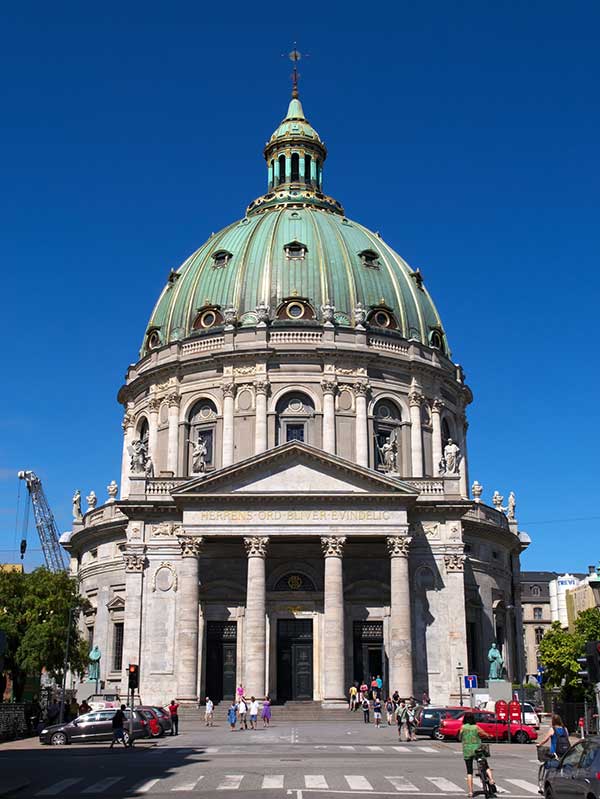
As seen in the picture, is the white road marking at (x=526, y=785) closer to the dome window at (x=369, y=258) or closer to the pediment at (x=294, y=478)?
the pediment at (x=294, y=478)

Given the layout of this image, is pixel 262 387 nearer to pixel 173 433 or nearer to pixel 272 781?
pixel 173 433

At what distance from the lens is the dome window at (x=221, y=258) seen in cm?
6881

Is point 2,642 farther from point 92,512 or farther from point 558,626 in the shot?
point 558,626

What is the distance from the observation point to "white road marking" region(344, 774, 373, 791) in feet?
68.3

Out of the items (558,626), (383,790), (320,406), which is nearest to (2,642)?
(383,790)

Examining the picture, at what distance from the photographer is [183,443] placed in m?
65.1

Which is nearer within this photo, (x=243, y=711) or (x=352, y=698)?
(x=243, y=711)

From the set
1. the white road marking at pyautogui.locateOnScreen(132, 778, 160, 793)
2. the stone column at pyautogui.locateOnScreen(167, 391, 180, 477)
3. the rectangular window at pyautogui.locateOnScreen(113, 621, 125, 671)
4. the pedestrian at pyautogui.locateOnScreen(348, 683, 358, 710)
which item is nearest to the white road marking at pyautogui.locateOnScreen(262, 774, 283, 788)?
the white road marking at pyautogui.locateOnScreen(132, 778, 160, 793)

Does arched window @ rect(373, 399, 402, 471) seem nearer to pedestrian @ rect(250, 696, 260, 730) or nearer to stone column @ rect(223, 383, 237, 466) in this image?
stone column @ rect(223, 383, 237, 466)

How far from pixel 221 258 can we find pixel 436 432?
18384 mm

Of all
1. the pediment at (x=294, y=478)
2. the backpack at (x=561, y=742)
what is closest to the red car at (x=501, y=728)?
the pediment at (x=294, y=478)

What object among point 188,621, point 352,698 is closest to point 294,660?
point 352,698

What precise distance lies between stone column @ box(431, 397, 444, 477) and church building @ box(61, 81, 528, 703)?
10cm

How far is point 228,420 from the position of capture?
63.4m
